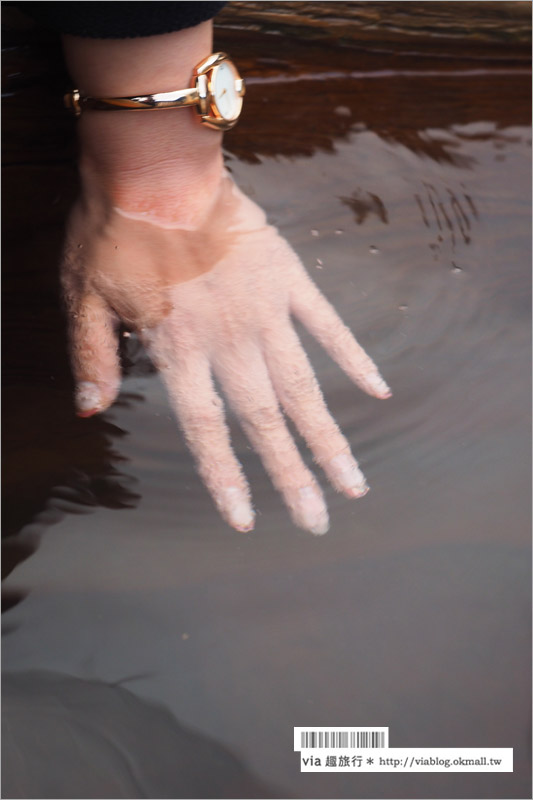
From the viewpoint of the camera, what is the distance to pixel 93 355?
72cm

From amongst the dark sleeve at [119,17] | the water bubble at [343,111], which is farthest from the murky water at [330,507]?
the dark sleeve at [119,17]

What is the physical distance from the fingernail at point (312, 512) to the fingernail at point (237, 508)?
0.16 ft

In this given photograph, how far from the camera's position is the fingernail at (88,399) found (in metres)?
0.71

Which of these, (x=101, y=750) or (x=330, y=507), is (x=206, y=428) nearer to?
(x=330, y=507)

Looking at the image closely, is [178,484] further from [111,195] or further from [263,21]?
[263,21]

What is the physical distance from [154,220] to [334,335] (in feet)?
0.78

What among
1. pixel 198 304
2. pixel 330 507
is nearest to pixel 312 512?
pixel 330 507

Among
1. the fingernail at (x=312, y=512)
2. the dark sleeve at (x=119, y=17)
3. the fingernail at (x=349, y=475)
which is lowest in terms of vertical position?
the fingernail at (x=312, y=512)

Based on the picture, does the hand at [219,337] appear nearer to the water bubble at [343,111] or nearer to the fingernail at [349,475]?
the fingernail at [349,475]

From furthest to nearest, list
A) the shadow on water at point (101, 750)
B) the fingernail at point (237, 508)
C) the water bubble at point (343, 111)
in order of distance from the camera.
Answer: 1. the water bubble at point (343, 111)
2. the fingernail at point (237, 508)
3. the shadow on water at point (101, 750)

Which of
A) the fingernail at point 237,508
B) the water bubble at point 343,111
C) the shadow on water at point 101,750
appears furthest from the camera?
the water bubble at point 343,111

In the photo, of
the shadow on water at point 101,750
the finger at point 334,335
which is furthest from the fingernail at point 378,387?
the shadow on water at point 101,750

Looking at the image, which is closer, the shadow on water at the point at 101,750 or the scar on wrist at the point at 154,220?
the shadow on water at the point at 101,750

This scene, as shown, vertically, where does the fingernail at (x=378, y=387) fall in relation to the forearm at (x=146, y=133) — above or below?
below
